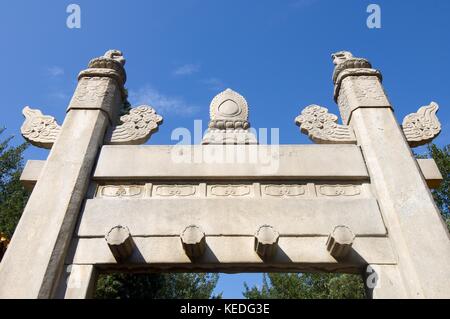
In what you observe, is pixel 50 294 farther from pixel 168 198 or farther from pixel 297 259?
pixel 297 259

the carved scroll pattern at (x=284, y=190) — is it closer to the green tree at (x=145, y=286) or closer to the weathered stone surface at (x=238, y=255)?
the weathered stone surface at (x=238, y=255)

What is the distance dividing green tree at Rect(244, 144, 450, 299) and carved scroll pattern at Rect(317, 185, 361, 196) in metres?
11.2

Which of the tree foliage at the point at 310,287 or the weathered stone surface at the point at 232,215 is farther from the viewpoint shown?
the tree foliage at the point at 310,287

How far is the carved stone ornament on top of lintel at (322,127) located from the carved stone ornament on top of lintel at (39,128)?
12.8 feet

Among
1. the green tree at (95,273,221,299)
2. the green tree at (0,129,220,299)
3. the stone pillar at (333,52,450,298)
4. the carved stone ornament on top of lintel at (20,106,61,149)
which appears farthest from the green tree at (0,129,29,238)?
the stone pillar at (333,52,450,298)

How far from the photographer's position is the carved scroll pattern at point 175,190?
4.97 meters

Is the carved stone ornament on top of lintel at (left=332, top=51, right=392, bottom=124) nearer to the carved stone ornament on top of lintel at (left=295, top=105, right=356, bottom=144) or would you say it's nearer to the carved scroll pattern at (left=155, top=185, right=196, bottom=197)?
the carved stone ornament on top of lintel at (left=295, top=105, right=356, bottom=144)

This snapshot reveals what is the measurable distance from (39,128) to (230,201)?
3.33m

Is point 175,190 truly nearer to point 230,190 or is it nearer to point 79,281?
point 230,190

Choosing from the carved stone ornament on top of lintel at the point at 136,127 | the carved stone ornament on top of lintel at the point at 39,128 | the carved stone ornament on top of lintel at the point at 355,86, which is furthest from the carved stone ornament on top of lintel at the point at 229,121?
the carved stone ornament on top of lintel at the point at 39,128

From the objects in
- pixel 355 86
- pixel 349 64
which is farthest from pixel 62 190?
pixel 349 64

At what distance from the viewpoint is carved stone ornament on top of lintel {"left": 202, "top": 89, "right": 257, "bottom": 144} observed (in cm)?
558
